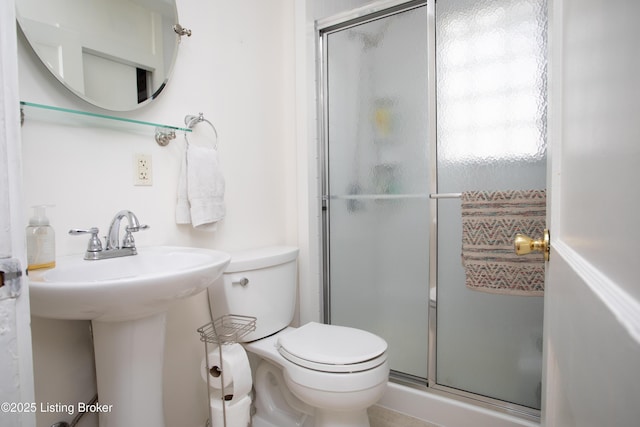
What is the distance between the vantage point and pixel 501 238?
1.31m

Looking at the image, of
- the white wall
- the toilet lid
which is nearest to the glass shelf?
the white wall

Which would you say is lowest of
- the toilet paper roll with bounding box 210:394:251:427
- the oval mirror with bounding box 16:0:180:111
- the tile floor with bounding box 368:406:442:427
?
the tile floor with bounding box 368:406:442:427

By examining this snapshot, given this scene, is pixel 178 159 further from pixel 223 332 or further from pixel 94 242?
pixel 223 332

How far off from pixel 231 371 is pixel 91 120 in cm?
90

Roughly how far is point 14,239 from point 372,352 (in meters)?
1.04

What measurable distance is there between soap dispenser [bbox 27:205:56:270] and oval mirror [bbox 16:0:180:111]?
0.39 metres

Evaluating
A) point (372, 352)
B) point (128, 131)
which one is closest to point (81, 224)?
point (128, 131)

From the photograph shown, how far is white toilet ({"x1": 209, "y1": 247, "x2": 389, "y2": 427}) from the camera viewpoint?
1136mm

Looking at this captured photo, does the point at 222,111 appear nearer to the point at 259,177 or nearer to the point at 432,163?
the point at 259,177

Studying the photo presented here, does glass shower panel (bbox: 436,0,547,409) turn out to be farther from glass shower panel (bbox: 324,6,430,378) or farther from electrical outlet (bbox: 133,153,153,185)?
electrical outlet (bbox: 133,153,153,185)

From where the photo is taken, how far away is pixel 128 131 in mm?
1148

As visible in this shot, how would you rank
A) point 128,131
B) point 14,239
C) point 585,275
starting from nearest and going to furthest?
point 585,275, point 14,239, point 128,131

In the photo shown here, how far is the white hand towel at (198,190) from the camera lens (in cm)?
128

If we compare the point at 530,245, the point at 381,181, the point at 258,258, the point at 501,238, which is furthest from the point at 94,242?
the point at 501,238
